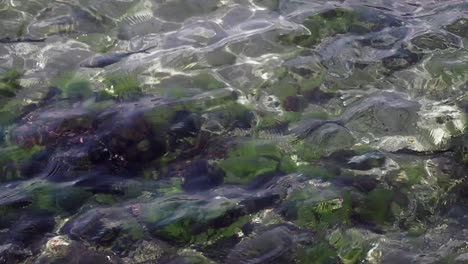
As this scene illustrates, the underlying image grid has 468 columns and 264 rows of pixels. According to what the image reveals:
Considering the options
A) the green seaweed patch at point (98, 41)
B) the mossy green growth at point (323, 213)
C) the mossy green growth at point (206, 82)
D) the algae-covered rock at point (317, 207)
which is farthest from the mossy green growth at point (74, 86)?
the mossy green growth at point (323, 213)

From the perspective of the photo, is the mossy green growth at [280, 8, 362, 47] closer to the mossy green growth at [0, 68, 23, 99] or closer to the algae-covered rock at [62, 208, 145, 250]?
the mossy green growth at [0, 68, 23, 99]

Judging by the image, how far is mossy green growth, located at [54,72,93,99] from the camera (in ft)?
17.7

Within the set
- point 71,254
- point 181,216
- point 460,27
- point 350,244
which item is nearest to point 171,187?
point 181,216

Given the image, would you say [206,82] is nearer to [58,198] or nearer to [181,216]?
[181,216]

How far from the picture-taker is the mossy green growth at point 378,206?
419 centimetres

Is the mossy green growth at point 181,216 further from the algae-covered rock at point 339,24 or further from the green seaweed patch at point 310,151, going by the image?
the algae-covered rock at point 339,24

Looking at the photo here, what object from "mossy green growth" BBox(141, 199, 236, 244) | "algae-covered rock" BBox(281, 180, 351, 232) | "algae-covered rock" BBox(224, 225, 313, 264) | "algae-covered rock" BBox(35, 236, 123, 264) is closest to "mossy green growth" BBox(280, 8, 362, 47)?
"algae-covered rock" BBox(281, 180, 351, 232)

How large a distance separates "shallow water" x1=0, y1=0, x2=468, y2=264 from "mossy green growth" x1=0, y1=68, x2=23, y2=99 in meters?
0.02

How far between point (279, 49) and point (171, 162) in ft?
6.90

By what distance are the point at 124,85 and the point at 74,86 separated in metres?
0.51

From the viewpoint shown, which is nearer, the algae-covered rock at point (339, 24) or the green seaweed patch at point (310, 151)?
the green seaweed patch at point (310, 151)

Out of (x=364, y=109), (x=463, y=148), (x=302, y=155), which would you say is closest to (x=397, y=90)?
(x=364, y=109)

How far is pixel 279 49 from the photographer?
6082mm

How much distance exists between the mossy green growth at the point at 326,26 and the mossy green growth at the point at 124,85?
1780mm
